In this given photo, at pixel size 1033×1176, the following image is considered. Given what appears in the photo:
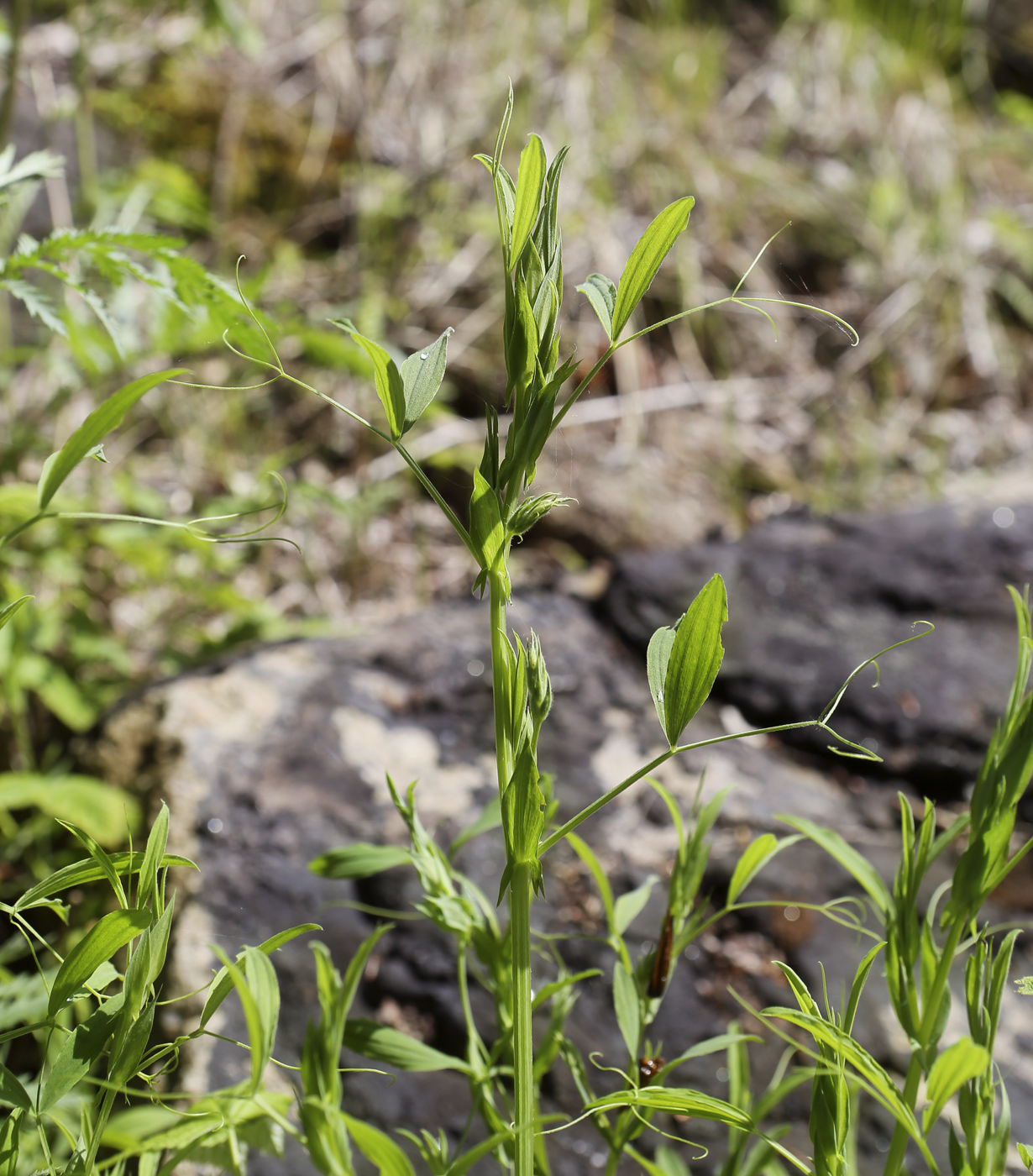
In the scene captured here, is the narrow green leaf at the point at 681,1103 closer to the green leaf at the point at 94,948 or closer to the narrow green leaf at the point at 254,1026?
the narrow green leaf at the point at 254,1026

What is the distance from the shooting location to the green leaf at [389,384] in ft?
1.81

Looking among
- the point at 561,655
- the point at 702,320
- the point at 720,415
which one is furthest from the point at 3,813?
the point at 702,320

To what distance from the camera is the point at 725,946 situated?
4.30 feet

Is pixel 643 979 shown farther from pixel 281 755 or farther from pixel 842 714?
pixel 842 714

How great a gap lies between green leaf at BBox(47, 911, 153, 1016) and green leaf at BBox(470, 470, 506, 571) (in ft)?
1.01

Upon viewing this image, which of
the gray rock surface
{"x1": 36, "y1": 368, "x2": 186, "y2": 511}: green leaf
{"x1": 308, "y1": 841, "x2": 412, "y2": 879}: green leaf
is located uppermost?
{"x1": 36, "y1": 368, "x2": 186, "y2": 511}: green leaf

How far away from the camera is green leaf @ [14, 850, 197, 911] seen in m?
0.55

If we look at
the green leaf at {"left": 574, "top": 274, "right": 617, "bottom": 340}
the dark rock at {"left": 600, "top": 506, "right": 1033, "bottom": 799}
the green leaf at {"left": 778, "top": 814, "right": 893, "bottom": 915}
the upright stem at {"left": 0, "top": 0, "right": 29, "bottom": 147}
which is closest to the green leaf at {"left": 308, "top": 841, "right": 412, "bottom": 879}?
the green leaf at {"left": 778, "top": 814, "right": 893, "bottom": 915}

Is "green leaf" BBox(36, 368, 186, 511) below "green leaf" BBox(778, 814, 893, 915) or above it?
above

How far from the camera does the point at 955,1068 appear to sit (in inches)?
21.0

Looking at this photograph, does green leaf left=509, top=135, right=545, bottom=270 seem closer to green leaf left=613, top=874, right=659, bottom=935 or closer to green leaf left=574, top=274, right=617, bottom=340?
green leaf left=574, top=274, right=617, bottom=340

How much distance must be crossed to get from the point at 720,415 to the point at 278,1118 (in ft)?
11.2

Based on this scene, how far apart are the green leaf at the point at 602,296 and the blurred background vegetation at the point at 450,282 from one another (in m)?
1.37

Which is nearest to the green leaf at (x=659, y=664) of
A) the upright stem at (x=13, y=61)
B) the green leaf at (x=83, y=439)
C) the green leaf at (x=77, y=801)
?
the green leaf at (x=83, y=439)
